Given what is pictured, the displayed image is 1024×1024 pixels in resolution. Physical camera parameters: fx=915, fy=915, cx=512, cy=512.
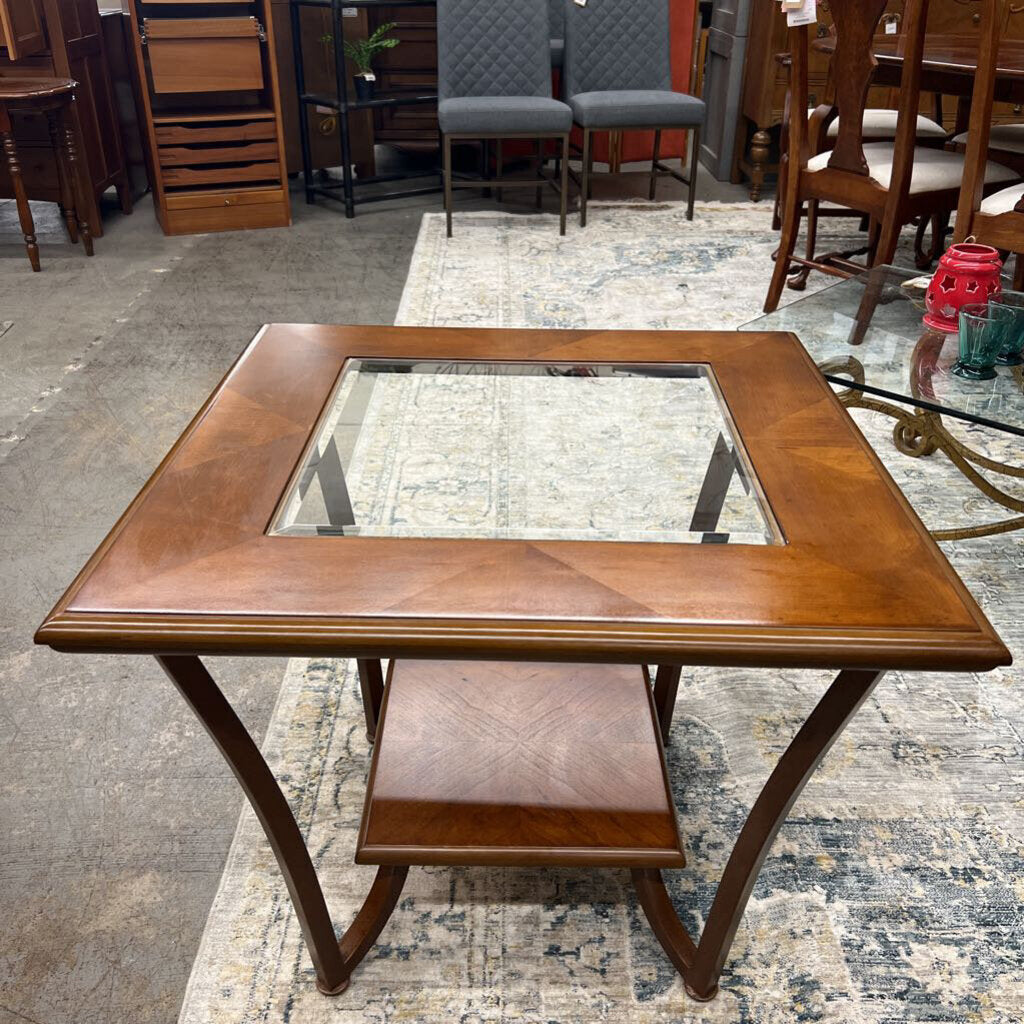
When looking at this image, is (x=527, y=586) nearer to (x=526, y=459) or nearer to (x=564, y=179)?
(x=526, y=459)

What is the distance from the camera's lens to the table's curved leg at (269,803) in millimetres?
822

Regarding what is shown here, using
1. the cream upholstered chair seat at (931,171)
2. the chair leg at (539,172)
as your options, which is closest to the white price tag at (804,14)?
the cream upholstered chair seat at (931,171)

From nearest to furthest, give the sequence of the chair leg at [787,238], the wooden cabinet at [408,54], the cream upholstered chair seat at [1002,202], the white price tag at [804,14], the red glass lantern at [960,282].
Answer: the red glass lantern at [960,282] → the cream upholstered chair seat at [1002,202] → the white price tag at [804,14] → the chair leg at [787,238] → the wooden cabinet at [408,54]

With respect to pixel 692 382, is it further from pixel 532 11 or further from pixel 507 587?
pixel 532 11

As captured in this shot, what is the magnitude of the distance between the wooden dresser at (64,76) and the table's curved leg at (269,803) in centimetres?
326

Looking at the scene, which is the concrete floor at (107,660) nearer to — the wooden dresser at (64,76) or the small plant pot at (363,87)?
the wooden dresser at (64,76)

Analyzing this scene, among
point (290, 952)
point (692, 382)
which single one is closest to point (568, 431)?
point (692, 382)

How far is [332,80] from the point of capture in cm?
425

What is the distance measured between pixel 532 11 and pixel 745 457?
342 centimetres

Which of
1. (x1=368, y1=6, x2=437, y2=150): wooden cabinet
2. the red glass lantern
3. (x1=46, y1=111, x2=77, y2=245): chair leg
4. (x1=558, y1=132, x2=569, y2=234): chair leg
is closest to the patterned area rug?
the red glass lantern

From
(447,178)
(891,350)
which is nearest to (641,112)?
(447,178)

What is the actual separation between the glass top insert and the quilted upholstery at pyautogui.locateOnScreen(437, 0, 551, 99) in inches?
118

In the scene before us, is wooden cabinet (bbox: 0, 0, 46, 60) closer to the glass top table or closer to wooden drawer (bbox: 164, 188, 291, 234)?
wooden drawer (bbox: 164, 188, 291, 234)

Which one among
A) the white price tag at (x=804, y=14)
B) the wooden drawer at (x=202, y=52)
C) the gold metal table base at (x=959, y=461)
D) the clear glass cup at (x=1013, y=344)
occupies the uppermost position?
the white price tag at (x=804, y=14)
